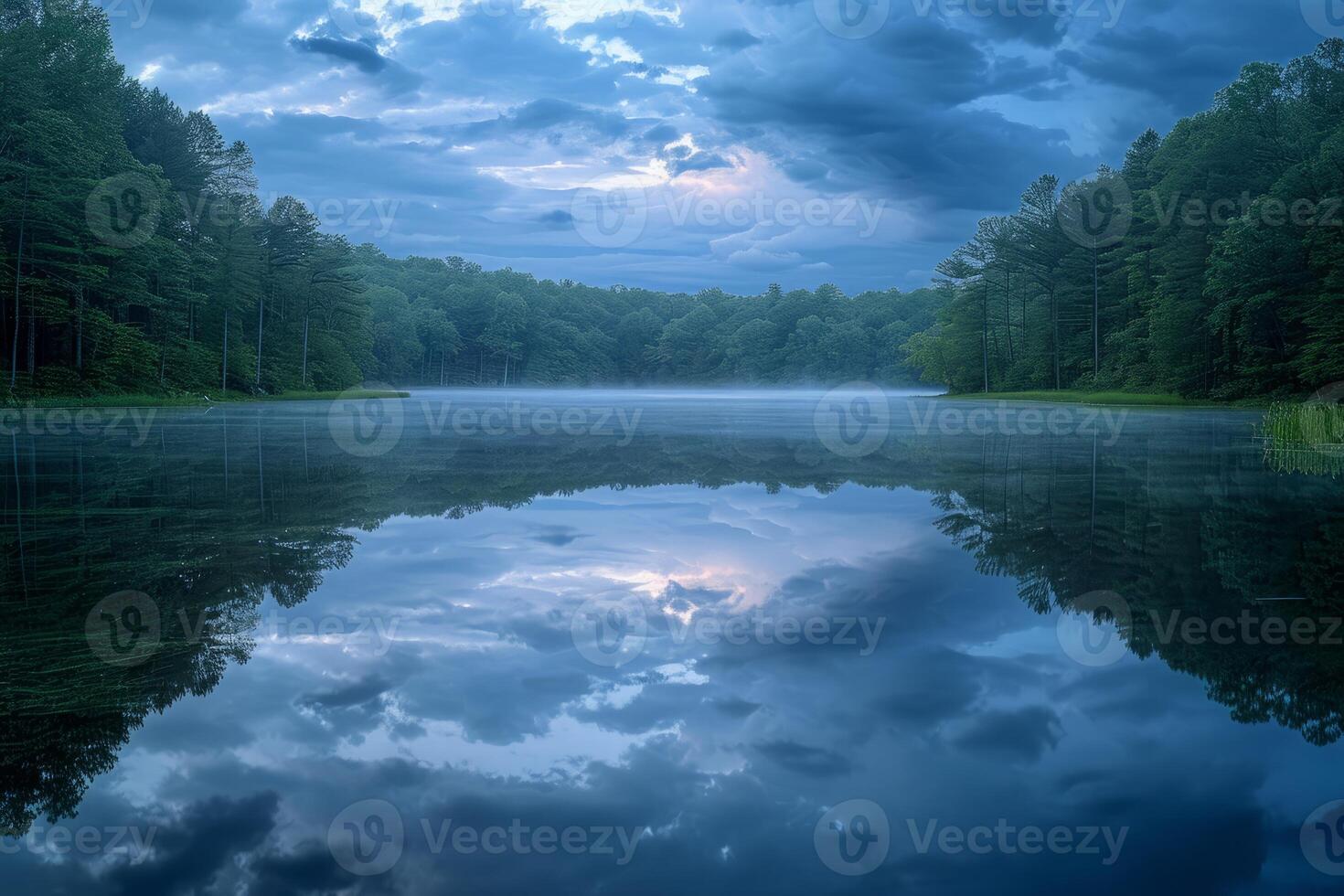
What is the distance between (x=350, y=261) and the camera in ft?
287

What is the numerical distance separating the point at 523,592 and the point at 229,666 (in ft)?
7.97

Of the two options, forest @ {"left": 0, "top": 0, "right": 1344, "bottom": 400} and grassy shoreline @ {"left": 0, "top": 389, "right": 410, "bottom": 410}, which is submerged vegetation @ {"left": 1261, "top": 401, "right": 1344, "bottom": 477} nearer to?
forest @ {"left": 0, "top": 0, "right": 1344, "bottom": 400}

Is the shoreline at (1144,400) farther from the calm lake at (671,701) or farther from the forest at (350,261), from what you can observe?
the calm lake at (671,701)

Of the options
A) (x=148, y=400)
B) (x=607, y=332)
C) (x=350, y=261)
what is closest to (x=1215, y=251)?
(x=148, y=400)

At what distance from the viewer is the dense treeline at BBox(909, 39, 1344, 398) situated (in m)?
44.4

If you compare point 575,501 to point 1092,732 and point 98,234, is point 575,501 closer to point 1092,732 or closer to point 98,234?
point 1092,732

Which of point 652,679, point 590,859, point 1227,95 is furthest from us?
point 1227,95

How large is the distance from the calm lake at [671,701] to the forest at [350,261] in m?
40.0

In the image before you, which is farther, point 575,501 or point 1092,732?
point 575,501

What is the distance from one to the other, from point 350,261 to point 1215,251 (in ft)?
224

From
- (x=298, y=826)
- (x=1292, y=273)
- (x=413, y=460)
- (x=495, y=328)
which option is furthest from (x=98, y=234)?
(x=495, y=328)

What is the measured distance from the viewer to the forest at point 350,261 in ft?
143

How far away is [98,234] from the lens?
4622 cm

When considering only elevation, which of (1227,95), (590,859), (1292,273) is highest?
(1227,95)
